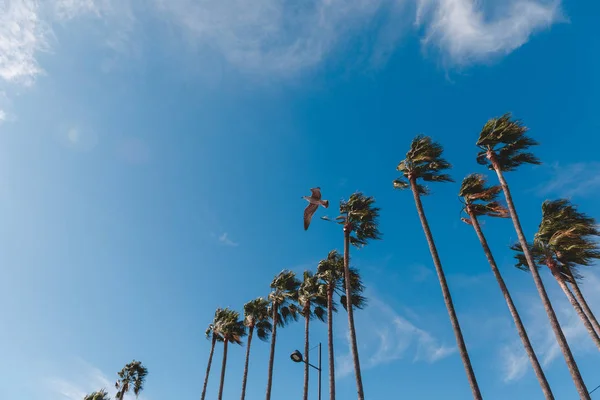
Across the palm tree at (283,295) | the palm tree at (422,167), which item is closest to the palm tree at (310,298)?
the palm tree at (283,295)

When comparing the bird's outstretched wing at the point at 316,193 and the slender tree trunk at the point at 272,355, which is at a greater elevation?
the bird's outstretched wing at the point at 316,193

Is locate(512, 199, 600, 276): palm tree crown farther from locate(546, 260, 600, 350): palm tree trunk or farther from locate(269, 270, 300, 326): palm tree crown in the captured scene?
locate(269, 270, 300, 326): palm tree crown

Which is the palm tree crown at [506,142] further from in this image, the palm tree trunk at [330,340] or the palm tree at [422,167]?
the palm tree trunk at [330,340]

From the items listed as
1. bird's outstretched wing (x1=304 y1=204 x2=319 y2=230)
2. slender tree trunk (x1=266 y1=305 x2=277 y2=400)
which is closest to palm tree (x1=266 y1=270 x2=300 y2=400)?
slender tree trunk (x1=266 y1=305 x2=277 y2=400)

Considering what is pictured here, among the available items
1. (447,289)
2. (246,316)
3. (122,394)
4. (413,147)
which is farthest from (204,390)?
(413,147)

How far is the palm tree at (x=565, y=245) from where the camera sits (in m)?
19.2

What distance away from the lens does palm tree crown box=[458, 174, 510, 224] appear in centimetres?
2112

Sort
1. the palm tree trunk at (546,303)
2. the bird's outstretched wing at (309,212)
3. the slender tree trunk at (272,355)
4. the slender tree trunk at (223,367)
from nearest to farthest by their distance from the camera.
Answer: the palm tree trunk at (546,303) < the bird's outstretched wing at (309,212) < the slender tree trunk at (272,355) < the slender tree trunk at (223,367)

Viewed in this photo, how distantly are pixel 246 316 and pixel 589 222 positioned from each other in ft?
88.7

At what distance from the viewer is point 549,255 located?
68.5ft

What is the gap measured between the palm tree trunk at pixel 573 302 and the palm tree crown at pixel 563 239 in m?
0.30

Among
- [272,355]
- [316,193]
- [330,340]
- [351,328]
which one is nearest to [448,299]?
[351,328]

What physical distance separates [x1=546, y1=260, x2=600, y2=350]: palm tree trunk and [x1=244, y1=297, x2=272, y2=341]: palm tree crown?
22.4 metres

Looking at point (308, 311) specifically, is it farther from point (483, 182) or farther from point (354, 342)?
point (483, 182)
